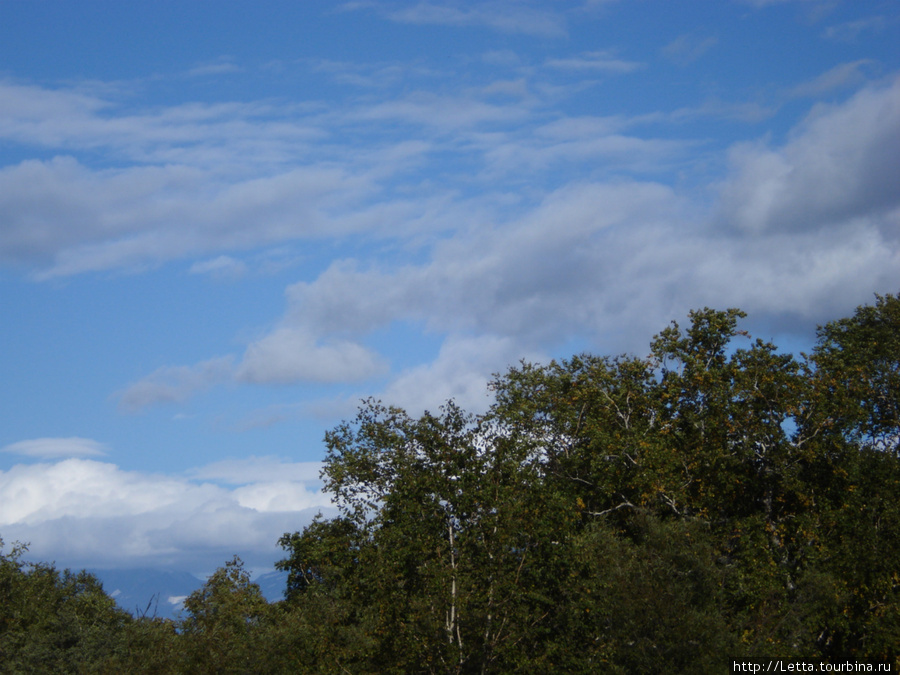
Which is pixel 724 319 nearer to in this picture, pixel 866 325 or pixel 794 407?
pixel 794 407

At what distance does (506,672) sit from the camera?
2439 cm

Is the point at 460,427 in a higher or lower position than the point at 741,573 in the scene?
higher

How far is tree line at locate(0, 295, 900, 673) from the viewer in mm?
25750

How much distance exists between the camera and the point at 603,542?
1272 inches

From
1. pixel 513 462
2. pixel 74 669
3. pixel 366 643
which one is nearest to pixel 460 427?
pixel 513 462

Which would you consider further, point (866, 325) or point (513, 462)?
point (866, 325)

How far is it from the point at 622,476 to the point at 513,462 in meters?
16.6

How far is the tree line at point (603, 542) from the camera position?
25750mm

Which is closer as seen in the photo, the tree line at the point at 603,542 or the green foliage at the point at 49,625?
the tree line at the point at 603,542

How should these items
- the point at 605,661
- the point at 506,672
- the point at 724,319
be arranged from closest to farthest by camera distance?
the point at 506,672 < the point at 605,661 < the point at 724,319

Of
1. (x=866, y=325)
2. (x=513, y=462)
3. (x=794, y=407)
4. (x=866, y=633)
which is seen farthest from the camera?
(x=866, y=325)

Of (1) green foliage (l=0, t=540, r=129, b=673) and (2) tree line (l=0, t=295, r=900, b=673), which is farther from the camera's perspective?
(1) green foliage (l=0, t=540, r=129, b=673)

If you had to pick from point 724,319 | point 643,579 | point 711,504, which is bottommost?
point 643,579

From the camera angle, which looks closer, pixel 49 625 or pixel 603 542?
pixel 603 542
